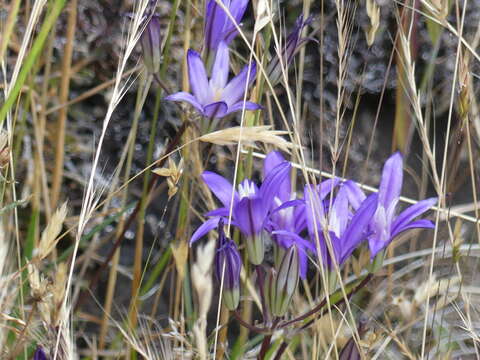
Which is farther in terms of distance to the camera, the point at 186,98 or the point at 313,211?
the point at 186,98

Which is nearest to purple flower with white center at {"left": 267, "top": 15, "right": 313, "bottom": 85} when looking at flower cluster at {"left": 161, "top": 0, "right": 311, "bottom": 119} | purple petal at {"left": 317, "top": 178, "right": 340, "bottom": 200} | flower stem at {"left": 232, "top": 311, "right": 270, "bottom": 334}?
flower cluster at {"left": 161, "top": 0, "right": 311, "bottom": 119}

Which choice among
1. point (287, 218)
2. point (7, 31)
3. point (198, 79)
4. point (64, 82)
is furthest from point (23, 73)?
point (64, 82)

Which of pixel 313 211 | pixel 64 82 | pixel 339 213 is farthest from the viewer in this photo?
pixel 64 82

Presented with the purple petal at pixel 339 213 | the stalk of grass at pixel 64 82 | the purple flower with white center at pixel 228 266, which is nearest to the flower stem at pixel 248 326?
the purple flower with white center at pixel 228 266

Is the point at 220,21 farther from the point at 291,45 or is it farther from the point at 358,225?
the point at 358,225

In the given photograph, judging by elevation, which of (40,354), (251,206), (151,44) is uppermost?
(151,44)

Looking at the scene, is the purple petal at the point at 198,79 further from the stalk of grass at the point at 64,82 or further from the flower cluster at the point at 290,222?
the stalk of grass at the point at 64,82

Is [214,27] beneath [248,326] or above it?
above
